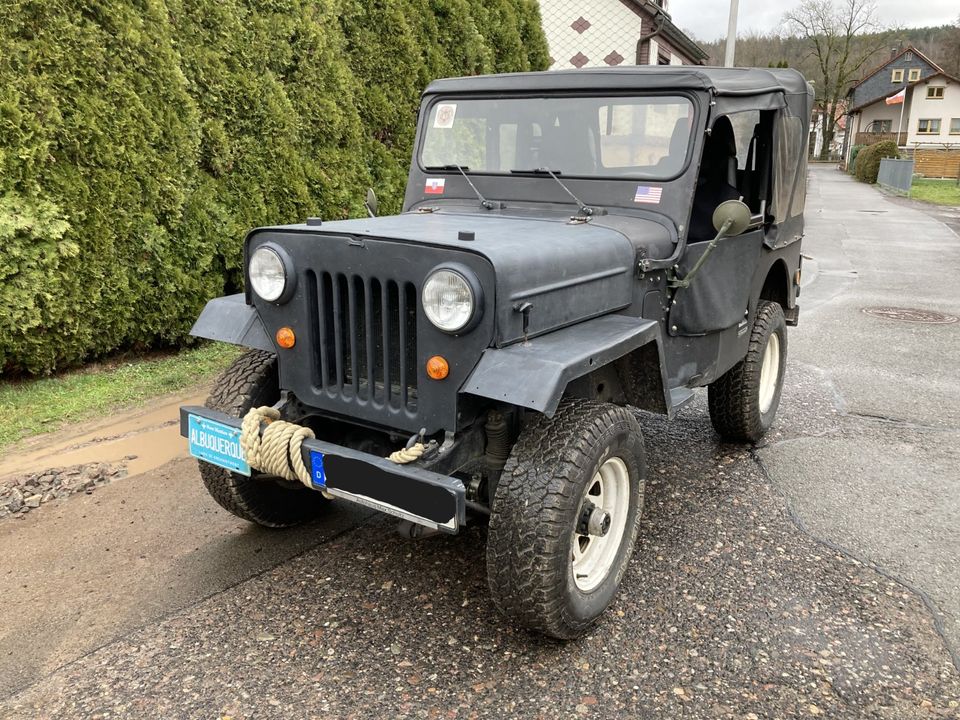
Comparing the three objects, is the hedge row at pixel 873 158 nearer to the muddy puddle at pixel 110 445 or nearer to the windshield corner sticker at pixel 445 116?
the windshield corner sticker at pixel 445 116

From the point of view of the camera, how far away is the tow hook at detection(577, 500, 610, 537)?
9.24 feet

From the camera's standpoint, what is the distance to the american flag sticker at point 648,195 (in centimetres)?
366

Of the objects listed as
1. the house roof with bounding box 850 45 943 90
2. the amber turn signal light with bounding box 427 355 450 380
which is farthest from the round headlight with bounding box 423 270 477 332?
the house roof with bounding box 850 45 943 90

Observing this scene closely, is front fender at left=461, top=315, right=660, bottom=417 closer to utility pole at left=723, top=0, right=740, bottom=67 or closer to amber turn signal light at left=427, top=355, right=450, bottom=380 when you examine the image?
amber turn signal light at left=427, top=355, right=450, bottom=380

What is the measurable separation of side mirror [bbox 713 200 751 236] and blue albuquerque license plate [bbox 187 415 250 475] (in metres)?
2.15

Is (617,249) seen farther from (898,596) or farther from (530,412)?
(898,596)

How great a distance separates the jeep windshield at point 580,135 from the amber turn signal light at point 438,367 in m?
1.51

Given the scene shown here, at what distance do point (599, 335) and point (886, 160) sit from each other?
1265 inches

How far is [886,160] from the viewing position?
30250 millimetres

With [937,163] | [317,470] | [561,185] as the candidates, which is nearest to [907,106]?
[937,163]

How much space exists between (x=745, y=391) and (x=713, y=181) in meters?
1.21

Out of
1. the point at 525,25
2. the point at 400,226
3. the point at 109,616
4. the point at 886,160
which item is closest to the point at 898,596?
the point at 400,226

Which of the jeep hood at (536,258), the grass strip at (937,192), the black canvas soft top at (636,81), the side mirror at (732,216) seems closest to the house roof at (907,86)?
the grass strip at (937,192)

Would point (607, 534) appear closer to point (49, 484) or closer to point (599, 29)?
point (49, 484)
